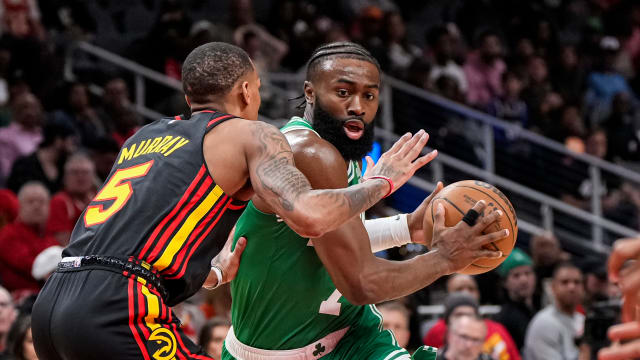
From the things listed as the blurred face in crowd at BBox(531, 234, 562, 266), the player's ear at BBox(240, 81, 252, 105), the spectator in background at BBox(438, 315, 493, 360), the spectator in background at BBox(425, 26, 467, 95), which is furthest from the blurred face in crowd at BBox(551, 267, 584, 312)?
the spectator in background at BBox(425, 26, 467, 95)

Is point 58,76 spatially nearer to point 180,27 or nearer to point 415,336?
point 180,27

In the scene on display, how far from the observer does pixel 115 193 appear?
3.80m

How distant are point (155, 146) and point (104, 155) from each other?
5.96 m

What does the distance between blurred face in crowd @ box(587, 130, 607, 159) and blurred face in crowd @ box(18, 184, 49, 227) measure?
8.02 meters

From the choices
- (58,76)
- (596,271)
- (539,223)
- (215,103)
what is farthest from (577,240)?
(215,103)

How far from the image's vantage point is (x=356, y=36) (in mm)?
12977

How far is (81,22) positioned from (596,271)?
24.3ft

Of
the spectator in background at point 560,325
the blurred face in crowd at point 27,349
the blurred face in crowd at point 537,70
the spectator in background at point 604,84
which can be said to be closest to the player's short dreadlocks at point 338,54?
the blurred face in crowd at point 27,349

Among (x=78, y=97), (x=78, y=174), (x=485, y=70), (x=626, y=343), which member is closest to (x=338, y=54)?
(x=626, y=343)

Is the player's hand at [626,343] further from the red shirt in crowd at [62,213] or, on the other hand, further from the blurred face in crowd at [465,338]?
the red shirt in crowd at [62,213]

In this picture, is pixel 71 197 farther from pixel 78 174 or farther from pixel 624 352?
pixel 624 352

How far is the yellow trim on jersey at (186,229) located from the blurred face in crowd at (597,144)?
1025 centimetres

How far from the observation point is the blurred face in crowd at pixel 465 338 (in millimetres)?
7016

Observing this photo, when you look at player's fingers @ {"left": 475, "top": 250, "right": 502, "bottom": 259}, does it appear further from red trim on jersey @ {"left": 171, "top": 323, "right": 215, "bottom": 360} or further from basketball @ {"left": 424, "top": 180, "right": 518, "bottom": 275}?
red trim on jersey @ {"left": 171, "top": 323, "right": 215, "bottom": 360}
